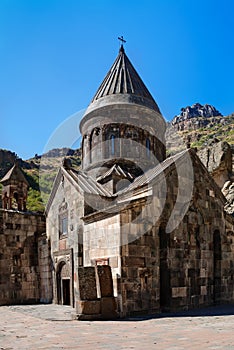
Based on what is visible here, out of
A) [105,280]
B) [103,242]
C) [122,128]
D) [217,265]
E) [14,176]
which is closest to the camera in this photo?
[105,280]

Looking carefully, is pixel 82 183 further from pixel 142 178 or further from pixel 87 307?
pixel 87 307

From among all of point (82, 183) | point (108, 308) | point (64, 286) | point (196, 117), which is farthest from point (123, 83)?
point (196, 117)

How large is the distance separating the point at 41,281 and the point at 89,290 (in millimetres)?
8331

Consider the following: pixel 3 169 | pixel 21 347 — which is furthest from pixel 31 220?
pixel 3 169

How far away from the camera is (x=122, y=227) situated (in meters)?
10.1

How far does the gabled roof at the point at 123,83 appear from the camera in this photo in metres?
18.7

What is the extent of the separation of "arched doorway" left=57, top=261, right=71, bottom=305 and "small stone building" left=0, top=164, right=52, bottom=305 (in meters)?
1.08

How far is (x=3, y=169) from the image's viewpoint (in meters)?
50.8

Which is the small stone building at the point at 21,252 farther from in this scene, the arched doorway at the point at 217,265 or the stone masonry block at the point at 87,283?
the arched doorway at the point at 217,265

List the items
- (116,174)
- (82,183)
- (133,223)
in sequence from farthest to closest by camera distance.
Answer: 1. (116,174)
2. (82,183)
3. (133,223)

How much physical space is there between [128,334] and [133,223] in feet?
12.5

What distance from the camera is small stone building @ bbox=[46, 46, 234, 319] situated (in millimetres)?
10031

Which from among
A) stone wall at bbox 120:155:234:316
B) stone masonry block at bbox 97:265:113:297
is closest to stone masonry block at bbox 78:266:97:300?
stone masonry block at bbox 97:265:113:297

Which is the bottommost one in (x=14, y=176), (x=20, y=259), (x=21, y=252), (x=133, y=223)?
(x=20, y=259)
